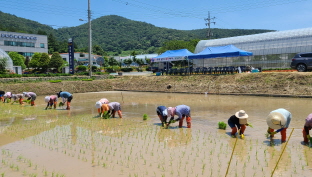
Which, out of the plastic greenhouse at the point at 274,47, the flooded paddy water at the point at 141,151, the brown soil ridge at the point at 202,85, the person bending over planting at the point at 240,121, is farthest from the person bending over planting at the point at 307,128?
the plastic greenhouse at the point at 274,47

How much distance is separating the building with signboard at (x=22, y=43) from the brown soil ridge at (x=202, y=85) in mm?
47910

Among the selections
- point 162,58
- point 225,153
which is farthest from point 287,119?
point 162,58

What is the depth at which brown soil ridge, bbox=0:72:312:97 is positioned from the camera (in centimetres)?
2244

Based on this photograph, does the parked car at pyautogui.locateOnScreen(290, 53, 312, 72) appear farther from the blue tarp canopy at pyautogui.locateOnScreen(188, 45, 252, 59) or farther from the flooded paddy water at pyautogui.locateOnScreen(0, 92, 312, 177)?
the flooded paddy water at pyautogui.locateOnScreen(0, 92, 312, 177)

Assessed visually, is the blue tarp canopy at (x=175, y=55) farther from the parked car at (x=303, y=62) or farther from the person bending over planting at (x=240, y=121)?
the person bending over planting at (x=240, y=121)

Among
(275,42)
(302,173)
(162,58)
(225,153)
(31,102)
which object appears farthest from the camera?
(162,58)

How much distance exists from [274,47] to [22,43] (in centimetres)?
6706

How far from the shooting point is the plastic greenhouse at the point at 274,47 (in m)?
32.4

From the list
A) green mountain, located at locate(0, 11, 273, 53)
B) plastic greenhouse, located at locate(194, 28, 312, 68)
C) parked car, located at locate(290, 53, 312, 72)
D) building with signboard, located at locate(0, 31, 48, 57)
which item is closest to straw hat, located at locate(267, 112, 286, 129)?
parked car, located at locate(290, 53, 312, 72)

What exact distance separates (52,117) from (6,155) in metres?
6.84

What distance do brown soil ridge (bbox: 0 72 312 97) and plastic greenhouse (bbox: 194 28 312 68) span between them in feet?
29.4

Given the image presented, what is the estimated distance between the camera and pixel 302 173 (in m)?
5.77

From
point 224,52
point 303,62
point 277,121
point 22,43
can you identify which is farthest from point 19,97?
point 22,43

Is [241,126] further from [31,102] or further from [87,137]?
[31,102]
